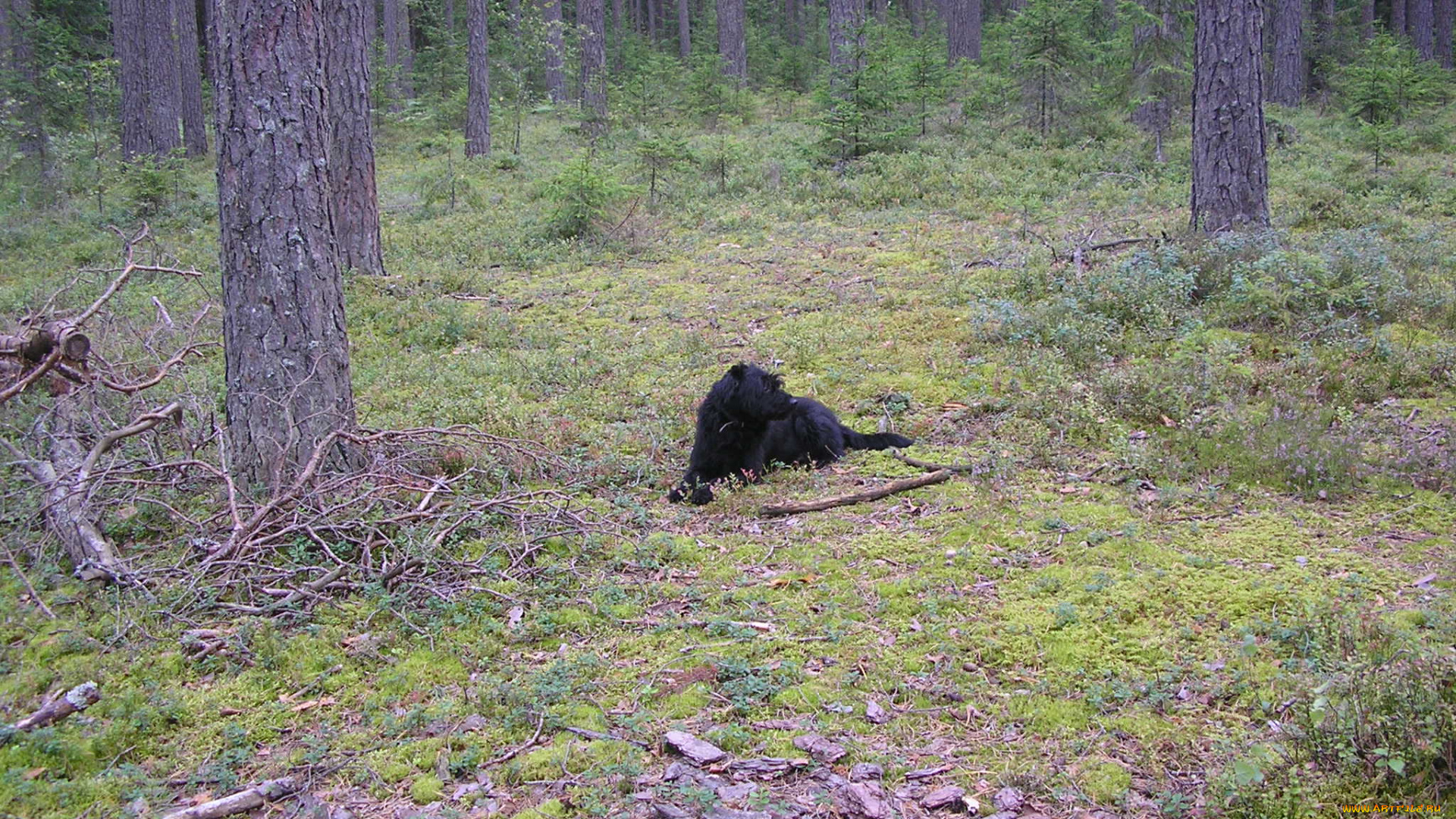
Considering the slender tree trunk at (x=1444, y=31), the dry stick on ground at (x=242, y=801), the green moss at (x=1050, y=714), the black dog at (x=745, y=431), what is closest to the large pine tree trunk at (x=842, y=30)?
the black dog at (x=745, y=431)

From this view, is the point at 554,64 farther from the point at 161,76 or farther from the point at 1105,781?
the point at 1105,781

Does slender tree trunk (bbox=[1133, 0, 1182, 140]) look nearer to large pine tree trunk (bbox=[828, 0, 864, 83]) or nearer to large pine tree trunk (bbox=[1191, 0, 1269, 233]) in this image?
large pine tree trunk (bbox=[828, 0, 864, 83])

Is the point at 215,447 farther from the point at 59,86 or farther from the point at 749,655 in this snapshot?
the point at 59,86

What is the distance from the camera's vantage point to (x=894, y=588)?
480cm

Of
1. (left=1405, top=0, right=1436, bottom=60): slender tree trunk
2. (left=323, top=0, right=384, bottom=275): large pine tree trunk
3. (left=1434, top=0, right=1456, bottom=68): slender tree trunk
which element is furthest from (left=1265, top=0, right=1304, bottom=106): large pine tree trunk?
(left=323, top=0, right=384, bottom=275): large pine tree trunk

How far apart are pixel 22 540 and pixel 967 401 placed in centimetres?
662

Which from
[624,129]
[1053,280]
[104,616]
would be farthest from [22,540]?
[624,129]

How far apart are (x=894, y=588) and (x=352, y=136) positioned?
31.8 feet

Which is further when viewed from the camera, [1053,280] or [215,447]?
[1053,280]

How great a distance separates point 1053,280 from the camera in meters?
9.59

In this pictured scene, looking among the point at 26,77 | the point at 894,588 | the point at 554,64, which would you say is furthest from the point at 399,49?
the point at 894,588

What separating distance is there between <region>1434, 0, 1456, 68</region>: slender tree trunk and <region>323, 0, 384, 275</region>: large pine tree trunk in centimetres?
3477

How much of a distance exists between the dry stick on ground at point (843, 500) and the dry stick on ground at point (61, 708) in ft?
12.6

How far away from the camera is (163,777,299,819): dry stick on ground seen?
122 inches
